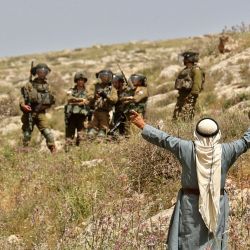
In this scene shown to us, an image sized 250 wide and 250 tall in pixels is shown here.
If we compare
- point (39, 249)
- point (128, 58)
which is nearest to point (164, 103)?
point (39, 249)

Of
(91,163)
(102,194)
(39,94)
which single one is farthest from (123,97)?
(102,194)

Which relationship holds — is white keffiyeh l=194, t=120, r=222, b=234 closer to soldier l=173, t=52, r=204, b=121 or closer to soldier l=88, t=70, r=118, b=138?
soldier l=173, t=52, r=204, b=121

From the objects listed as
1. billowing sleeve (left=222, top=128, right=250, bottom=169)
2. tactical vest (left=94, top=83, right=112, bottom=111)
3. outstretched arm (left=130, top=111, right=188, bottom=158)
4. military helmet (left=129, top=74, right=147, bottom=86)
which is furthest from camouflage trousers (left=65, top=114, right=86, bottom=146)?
billowing sleeve (left=222, top=128, right=250, bottom=169)

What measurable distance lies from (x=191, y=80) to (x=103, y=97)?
1.65m

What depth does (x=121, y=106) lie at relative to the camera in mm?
9883

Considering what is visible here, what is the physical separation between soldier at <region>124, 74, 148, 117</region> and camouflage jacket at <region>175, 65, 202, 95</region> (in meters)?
0.67

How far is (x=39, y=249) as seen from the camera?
4469 millimetres

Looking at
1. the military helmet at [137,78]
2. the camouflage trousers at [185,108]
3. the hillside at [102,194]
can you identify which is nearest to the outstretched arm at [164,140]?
the hillside at [102,194]

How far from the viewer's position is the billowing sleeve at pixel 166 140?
4.22 metres

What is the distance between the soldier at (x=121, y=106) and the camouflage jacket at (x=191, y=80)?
937 mm

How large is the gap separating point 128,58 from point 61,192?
101 feet

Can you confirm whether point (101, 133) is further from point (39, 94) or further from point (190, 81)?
point (190, 81)

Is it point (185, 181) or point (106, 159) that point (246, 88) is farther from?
point (185, 181)

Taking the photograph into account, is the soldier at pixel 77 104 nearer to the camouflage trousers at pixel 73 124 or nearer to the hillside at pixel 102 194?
the camouflage trousers at pixel 73 124
